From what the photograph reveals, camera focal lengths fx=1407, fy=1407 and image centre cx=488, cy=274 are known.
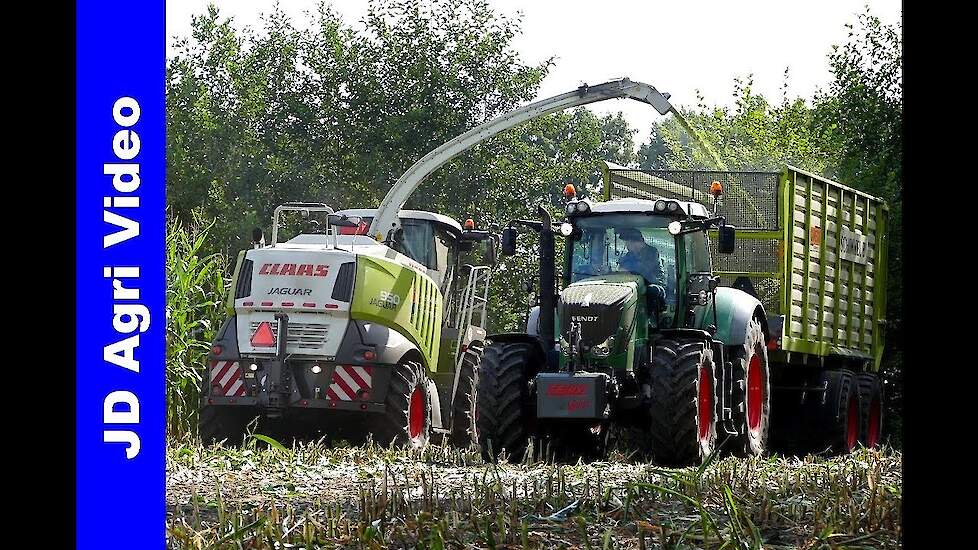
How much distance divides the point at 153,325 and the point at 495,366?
6356 millimetres

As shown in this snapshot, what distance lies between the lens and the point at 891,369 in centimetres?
1811

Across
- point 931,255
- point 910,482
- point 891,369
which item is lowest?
point 891,369

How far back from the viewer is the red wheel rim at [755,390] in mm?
11812


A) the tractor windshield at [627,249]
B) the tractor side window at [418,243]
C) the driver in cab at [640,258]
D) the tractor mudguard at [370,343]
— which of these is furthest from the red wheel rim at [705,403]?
the tractor side window at [418,243]

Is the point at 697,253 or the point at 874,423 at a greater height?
the point at 697,253

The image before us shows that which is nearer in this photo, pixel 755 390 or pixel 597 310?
pixel 597 310

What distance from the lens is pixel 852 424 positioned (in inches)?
572

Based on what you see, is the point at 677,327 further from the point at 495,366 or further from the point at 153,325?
the point at 153,325

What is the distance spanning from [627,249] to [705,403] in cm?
144

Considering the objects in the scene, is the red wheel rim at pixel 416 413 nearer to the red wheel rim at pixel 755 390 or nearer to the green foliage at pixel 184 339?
the green foliage at pixel 184 339

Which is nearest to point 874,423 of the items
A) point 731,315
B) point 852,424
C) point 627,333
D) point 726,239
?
point 852,424

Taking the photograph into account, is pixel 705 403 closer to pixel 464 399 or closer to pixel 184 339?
pixel 464 399

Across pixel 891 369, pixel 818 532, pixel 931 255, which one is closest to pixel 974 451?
pixel 931 255

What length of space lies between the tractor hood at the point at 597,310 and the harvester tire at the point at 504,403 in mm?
444
